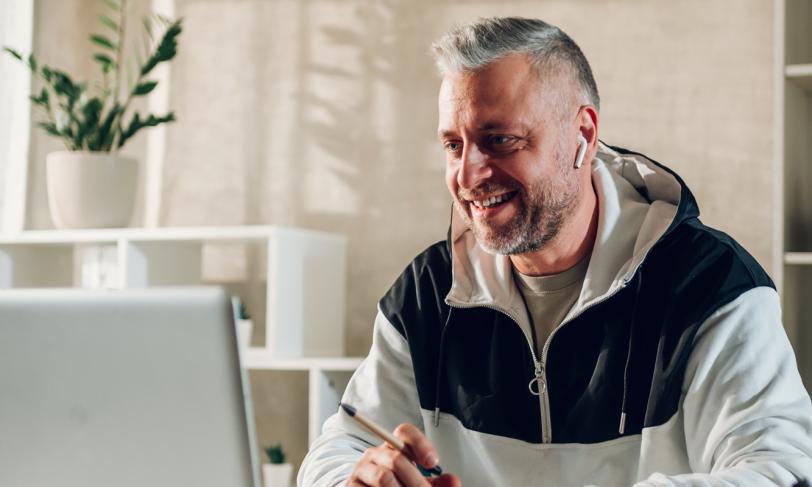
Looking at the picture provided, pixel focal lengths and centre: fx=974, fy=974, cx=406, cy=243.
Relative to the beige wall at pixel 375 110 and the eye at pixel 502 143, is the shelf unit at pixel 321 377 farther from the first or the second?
the eye at pixel 502 143

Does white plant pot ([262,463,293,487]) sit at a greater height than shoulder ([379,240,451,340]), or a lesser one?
lesser

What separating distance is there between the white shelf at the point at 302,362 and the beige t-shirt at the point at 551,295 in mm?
1021

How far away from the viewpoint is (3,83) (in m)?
3.28

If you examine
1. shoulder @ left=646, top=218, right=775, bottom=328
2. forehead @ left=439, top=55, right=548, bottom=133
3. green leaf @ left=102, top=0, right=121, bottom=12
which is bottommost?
shoulder @ left=646, top=218, right=775, bottom=328

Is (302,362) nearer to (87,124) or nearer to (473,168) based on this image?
(87,124)

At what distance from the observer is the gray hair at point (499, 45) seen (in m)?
1.58

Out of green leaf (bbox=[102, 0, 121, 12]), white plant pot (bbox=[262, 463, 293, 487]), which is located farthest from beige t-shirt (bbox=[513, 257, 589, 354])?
green leaf (bbox=[102, 0, 121, 12])

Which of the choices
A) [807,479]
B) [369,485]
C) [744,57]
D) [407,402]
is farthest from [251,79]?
[807,479]

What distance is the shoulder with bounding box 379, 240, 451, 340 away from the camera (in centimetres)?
174

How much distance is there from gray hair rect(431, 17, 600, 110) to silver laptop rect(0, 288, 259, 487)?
910 millimetres

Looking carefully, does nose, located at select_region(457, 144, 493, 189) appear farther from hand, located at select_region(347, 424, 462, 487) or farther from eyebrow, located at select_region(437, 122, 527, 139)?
hand, located at select_region(347, 424, 462, 487)

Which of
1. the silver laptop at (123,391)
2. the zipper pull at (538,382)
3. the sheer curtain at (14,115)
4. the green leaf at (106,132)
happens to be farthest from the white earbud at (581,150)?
the sheer curtain at (14,115)

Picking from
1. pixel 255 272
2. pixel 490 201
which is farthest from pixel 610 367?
pixel 255 272

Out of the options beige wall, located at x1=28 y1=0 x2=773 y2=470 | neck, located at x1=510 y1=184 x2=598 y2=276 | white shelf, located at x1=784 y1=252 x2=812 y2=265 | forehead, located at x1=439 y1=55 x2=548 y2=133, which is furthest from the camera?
beige wall, located at x1=28 y1=0 x2=773 y2=470
